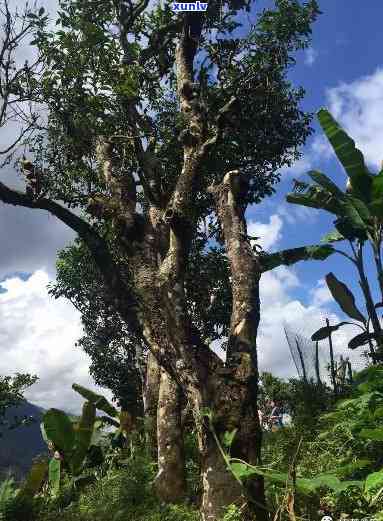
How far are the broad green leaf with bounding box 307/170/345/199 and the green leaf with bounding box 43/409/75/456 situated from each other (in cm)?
784

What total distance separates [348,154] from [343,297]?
420 centimetres

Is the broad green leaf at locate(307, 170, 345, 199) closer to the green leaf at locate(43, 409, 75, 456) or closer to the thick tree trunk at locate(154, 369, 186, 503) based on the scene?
the thick tree trunk at locate(154, 369, 186, 503)

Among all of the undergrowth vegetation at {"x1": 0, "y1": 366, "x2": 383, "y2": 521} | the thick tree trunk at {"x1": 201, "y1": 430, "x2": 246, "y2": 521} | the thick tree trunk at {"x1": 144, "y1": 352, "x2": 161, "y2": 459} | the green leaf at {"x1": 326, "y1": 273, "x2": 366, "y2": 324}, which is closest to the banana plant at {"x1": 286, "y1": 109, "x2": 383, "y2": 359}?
the green leaf at {"x1": 326, "y1": 273, "x2": 366, "y2": 324}

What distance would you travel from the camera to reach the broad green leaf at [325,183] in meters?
12.2

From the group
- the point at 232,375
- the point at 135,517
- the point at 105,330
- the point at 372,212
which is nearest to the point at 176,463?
the point at 135,517

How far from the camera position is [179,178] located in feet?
24.2

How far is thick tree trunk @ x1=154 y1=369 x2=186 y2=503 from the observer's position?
7.08 m

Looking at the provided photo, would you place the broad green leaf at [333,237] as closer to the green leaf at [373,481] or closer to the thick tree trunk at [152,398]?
the thick tree trunk at [152,398]

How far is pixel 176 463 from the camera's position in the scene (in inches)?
282

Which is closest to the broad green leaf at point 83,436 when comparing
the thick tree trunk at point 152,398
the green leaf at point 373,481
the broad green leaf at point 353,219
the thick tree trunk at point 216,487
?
the thick tree trunk at point 152,398

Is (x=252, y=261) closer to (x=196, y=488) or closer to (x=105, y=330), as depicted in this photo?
(x=196, y=488)

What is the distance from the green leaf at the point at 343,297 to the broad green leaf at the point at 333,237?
0.92m

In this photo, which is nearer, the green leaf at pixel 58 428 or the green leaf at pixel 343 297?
the green leaf at pixel 58 428

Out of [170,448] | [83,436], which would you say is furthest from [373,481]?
[83,436]
